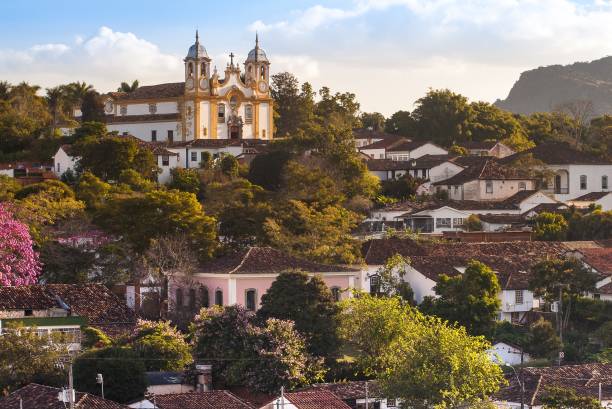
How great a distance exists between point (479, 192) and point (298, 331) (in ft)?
121

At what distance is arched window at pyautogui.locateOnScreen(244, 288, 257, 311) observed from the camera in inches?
2307

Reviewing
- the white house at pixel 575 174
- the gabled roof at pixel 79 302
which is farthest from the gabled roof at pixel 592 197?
the gabled roof at pixel 79 302

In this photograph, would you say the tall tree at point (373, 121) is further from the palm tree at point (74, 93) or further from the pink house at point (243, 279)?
the pink house at point (243, 279)

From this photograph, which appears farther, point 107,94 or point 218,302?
point 107,94

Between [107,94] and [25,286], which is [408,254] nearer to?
[25,286]

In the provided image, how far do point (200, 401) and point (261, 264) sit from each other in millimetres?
17228

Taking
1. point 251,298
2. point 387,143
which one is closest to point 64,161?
point 251,298

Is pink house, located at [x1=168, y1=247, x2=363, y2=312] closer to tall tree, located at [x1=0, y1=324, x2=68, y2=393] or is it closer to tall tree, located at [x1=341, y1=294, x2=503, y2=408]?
tall tree, located at [x1=341, y1=294, x2=503, y2=408]

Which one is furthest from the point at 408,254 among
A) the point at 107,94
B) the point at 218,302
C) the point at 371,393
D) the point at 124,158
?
the point at 107,94

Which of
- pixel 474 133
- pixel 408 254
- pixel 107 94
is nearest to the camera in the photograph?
pixel 408 254

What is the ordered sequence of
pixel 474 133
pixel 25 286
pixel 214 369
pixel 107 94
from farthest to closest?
pixel 474 133 → pixel 107 94 → pixel 25 286 → pixel 214 369

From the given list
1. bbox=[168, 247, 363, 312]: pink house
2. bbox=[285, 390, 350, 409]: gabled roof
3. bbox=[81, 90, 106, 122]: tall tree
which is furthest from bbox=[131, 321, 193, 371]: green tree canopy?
bbox=[81, 90, 106, 122]: tall tree

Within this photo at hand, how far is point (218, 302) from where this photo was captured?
194 ft

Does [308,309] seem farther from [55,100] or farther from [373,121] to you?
[373,121]
